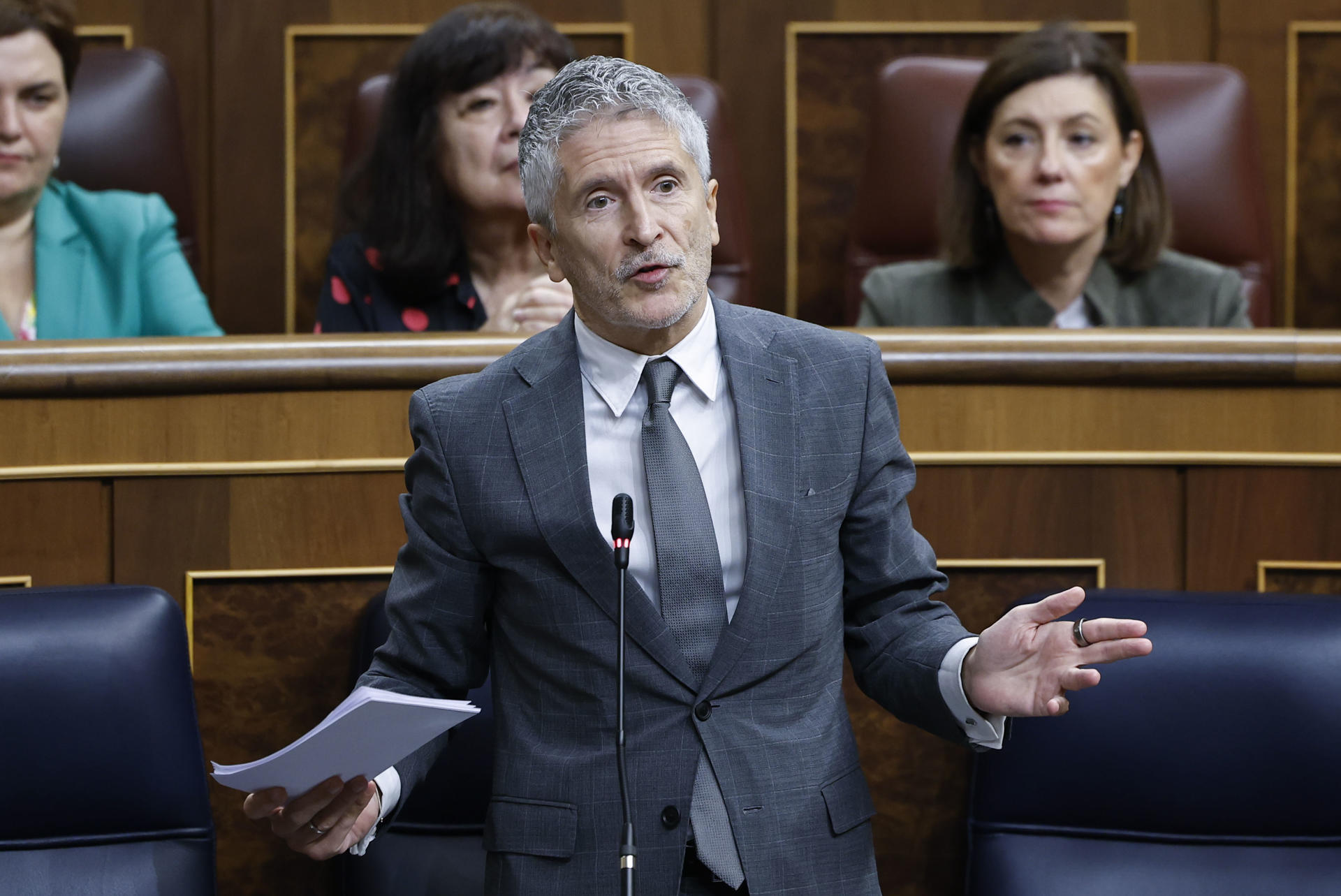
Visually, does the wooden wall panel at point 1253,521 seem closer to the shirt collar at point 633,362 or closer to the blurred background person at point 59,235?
the shirt collar at point 633,362

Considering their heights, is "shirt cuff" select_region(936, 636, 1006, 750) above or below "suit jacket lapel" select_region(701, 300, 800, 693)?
below

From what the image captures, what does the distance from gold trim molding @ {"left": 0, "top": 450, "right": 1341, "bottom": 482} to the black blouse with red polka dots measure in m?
0.42

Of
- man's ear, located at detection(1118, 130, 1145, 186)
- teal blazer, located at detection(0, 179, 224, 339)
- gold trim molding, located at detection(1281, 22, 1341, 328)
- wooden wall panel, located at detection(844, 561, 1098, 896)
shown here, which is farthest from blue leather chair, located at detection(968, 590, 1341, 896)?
gold trim molding, located at detection(1281, 22, 1341, 328)

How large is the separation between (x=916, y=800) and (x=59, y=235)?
1041 mm

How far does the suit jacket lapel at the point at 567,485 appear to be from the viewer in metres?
0.81

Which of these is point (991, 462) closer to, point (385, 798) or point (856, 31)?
point (385, 798)

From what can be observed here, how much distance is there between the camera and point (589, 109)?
829 millimetres

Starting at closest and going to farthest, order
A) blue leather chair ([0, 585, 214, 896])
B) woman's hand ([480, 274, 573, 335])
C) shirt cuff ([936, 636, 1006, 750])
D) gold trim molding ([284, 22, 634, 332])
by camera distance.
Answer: shirt cuff ([936, 636, 1006, 750]) < blue leather chair ([0, 585, 214, 896]) < woman's hand ([480, 274, 573, 335]) < gold trim molding ([284, 22, 634, 332])

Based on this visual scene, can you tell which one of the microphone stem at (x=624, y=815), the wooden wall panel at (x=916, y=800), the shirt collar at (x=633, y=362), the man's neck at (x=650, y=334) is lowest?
the wooden wall panel at (x=916, y=800)

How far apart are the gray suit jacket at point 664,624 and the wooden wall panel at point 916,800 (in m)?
0.22

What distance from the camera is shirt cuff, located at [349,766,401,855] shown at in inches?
32.0

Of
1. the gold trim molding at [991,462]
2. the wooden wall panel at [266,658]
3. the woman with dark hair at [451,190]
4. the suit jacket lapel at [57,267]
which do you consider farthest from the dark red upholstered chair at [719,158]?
the wooden wall panel at [266,658]

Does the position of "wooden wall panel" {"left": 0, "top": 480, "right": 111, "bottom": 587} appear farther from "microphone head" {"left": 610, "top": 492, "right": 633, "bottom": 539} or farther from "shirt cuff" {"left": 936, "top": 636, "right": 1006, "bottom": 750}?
"shirt cuff" {"left": 936, "top": 636, "right": 1006, "bottom": 750}

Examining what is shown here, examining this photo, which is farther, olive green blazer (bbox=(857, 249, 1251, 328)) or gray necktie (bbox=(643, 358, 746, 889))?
olive green blazer (bbox=(857, 249, 1251, 328))
